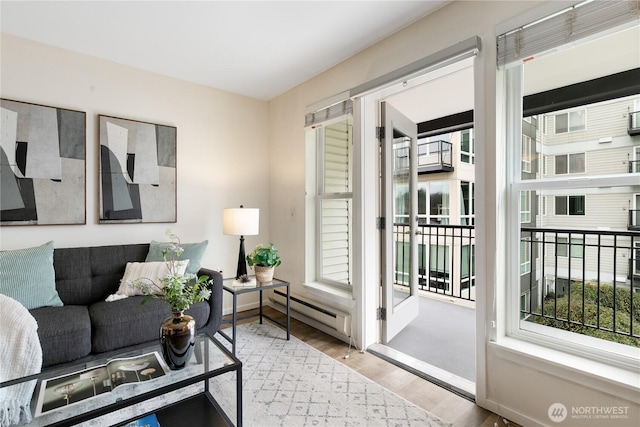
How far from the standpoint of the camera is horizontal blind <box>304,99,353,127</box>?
2.71m

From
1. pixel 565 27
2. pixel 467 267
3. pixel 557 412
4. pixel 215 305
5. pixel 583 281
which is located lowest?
pixel 557 412

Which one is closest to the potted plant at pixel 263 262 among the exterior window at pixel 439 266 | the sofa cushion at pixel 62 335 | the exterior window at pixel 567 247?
the sofa cushion at pixel 62 335

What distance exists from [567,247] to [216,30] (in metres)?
2.71

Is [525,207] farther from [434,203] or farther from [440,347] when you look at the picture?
[434,203]

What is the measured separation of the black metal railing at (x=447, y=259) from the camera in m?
4.24

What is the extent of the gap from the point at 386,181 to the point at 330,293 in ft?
3.70

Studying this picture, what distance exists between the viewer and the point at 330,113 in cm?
288

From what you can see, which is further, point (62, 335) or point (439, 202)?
point (439, 202)

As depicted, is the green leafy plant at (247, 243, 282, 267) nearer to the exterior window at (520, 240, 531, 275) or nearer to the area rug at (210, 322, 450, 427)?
the area rug at (210, 322, 450, 427)

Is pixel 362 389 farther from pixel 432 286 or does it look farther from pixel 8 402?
pixel 432 286

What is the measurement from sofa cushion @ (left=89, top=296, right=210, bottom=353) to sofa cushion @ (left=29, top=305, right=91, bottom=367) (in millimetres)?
56

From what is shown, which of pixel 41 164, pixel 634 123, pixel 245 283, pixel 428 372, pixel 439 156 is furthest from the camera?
pixel 439 156

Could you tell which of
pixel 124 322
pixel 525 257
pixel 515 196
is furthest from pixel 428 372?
pixel 124 322

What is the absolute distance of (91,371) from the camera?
153 centimetres
